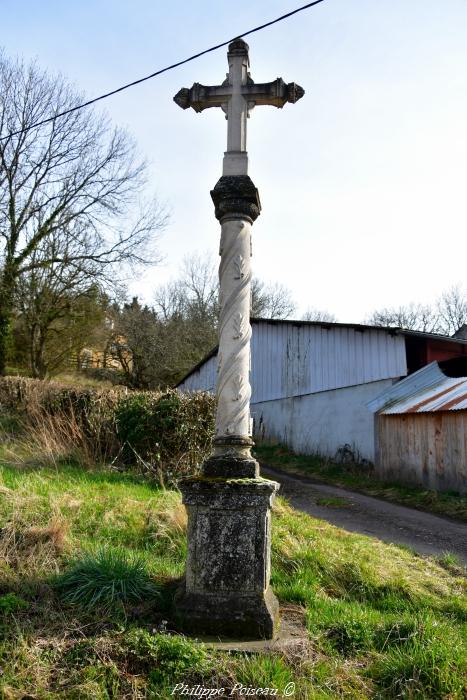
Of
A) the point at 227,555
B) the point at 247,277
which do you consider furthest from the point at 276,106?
the point at 227,555

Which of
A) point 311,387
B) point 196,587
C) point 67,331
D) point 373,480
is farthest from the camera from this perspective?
point 67,331

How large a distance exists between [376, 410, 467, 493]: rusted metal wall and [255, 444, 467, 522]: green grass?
1.15 ft

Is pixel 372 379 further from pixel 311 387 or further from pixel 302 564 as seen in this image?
pixel 302 564

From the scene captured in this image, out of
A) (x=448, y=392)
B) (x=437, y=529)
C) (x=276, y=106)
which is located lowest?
(x=437, y=529)

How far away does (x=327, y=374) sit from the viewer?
17.4 m

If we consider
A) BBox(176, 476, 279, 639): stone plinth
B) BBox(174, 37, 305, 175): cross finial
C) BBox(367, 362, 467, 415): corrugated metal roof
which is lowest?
BBox(176, 476, 279, 639): stone plinth

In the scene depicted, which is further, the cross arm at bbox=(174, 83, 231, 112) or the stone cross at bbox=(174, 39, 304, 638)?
the cross arm at bbox=(174, 83, 231, 112)

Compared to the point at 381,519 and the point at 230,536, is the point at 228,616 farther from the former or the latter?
the point at 381,519

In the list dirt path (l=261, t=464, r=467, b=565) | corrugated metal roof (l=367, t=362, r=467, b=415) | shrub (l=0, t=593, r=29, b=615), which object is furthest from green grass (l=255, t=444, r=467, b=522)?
shrub (l=0, t=593, r=29, b=615)

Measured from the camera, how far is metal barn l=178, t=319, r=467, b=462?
15570 mm

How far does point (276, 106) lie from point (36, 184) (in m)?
19.5

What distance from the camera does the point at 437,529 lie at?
30.3 ft

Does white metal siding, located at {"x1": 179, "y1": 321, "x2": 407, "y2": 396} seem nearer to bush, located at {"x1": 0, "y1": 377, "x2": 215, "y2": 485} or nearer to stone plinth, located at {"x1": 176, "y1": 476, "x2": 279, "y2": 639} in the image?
bush, located at {"x1": 0, "y1": 377, "x2": 215, "y2": 485}

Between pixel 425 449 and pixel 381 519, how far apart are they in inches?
149
